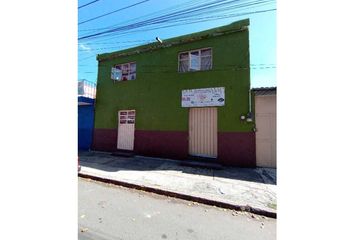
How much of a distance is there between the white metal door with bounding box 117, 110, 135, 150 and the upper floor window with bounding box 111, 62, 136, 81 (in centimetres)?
198

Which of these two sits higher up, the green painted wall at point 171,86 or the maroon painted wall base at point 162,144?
the green painted wall at point 171,86

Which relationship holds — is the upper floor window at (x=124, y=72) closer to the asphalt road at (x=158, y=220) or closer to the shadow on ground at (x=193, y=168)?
the shadow on ground at (x=193, y=168)

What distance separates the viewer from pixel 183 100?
31.6 ft

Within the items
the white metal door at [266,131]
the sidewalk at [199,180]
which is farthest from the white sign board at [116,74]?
the white metal door at [266,131]

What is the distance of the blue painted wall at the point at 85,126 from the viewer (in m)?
12.5

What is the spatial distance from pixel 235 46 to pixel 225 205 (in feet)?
22.4

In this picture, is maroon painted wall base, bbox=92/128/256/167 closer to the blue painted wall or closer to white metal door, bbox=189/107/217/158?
white metal door, bbox=189/107/217/158

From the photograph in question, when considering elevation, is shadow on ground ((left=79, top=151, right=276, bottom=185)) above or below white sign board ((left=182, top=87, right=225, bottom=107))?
below

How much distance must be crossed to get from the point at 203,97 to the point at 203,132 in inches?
61.7

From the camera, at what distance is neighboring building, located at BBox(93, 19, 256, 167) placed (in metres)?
8.65

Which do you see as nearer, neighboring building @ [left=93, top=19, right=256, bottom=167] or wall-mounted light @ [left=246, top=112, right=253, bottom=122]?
wall-mounted light @ [left=246, top=112, right=253, bottom=122]

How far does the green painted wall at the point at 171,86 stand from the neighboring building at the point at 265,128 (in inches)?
20.1

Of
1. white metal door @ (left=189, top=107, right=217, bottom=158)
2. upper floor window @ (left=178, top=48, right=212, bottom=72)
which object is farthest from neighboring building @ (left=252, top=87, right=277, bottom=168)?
upper floor window @ (left=178, top=48, right=212, bottom=72)

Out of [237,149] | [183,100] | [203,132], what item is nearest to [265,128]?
[237,149]
